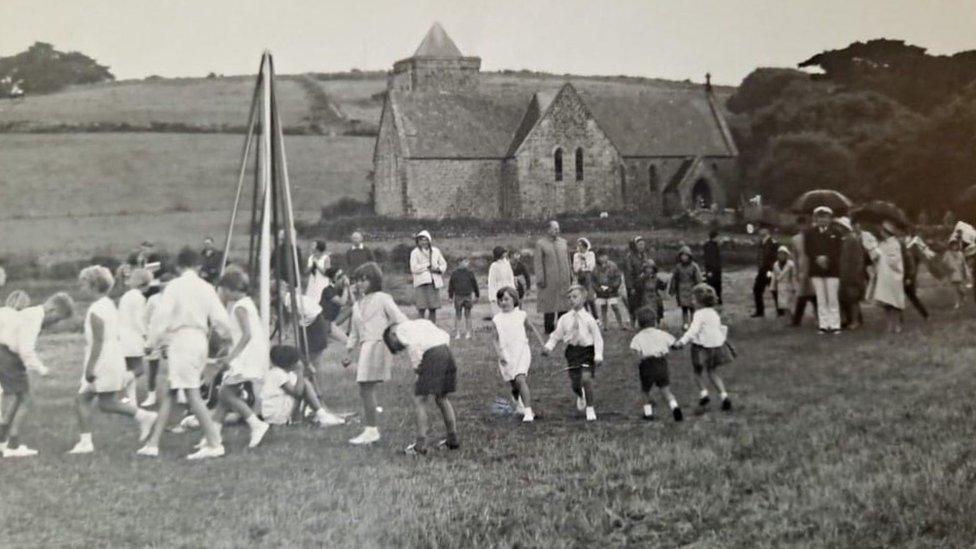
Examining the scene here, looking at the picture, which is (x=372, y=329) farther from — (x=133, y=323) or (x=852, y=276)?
(x=852, y=276)

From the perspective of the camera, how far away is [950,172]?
596cm

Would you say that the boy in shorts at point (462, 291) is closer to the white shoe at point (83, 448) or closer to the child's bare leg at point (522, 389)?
the child's bare leg at point (522, 389)

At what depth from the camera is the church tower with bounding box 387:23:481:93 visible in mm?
6125

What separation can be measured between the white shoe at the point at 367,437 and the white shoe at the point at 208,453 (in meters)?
0.74

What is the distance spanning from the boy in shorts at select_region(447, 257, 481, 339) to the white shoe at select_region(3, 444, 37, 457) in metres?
2.97

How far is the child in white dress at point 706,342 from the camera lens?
20.1 feet

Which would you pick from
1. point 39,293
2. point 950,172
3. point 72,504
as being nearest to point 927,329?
point 950,172

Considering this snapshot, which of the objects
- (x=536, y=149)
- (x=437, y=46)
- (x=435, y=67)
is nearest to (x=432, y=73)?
(x=435, y=67)

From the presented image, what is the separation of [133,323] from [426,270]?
1996mm

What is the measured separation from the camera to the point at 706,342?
6.15 m

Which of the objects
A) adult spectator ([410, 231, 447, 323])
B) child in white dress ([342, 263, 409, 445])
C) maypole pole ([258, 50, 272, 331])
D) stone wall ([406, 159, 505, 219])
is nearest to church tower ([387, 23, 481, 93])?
stone wall ([406, 159, 505, 219])

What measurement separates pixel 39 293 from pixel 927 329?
5903mm

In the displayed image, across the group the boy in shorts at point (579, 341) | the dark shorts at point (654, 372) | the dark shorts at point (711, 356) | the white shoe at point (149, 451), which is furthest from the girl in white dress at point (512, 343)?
the white shoe at point (149, 451)

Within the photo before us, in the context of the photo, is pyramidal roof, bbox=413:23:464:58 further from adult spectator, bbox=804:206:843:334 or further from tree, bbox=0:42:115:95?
adult spectator, bbox=804:206:843:334
